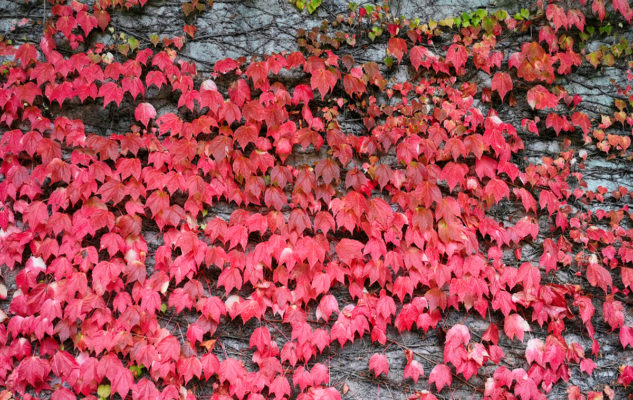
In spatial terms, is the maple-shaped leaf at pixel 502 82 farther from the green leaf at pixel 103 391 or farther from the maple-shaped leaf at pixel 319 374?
the green leaf at pixel 103 391

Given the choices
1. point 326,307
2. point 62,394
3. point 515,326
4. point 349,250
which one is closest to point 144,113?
point 349,250

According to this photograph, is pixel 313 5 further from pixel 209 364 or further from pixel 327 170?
pixel 209 364

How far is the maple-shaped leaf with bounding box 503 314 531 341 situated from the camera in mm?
3094

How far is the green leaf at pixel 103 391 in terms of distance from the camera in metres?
3.04

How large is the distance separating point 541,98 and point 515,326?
1.81 meters

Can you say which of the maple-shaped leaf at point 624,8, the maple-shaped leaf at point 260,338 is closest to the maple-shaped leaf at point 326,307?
the maple-shaped leaf at point 260,338

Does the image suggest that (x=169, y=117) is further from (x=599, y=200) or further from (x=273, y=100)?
(x=599, y=200)

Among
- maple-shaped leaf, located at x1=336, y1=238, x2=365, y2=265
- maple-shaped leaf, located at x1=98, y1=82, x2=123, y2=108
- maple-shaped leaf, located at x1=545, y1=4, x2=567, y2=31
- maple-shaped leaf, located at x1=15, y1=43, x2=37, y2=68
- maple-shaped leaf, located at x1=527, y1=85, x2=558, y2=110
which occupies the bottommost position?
maple-shaped leaf, located at x1=336, y1=238, x2=365, y2=265

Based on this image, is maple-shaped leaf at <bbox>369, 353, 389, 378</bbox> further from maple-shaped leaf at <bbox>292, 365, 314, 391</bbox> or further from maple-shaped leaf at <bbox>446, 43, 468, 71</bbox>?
maple-shaped leaf at <bbox>446, 43, 468, 71</bbox>

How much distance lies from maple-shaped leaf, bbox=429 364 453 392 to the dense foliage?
0.05 ft

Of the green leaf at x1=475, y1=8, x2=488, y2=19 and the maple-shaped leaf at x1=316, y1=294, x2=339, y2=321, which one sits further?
the green leaf at x1=475, y1=8, x2=488, y2=19

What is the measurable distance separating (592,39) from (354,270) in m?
2.76

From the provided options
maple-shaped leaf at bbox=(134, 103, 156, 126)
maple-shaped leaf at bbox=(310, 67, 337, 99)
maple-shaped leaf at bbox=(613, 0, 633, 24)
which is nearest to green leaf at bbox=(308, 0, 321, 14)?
maple-shaped leaf at bbox=(310, 67, 337, 99)

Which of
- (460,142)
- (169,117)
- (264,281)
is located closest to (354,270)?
(264,281)
